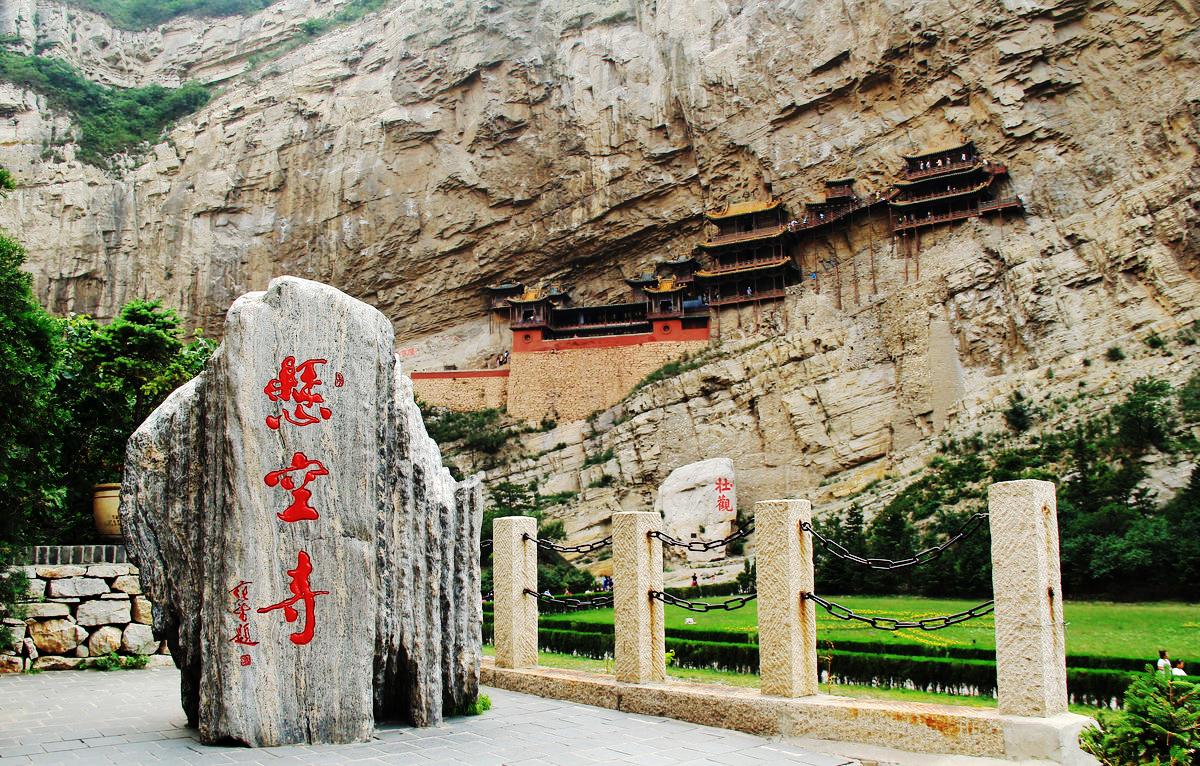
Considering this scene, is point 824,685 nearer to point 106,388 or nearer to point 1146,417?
point 106,388

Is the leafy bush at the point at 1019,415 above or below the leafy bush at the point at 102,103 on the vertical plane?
below

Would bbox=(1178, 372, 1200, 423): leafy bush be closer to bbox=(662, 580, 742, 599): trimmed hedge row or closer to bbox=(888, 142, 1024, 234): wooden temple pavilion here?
bbox=(888, 142, 1024, 234): wooden temple pavilion

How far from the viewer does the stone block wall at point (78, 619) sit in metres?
8.84

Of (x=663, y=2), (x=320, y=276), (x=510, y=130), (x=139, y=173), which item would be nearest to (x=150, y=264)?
(x=139, y=173)

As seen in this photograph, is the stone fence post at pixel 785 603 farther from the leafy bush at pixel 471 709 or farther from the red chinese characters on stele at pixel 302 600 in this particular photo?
the red chinese characters on stele at pixel 302 600

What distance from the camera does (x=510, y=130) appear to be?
3300cm

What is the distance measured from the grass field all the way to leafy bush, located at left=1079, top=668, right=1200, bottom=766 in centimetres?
425

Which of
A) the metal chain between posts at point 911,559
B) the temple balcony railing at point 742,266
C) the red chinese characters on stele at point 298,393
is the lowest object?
the metal chain between posts at point 911,559

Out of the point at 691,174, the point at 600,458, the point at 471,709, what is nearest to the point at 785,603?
the point at 471,709

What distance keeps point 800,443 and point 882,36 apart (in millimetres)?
13311

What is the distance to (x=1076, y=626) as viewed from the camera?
11.1m

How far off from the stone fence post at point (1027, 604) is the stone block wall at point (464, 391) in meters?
26.8

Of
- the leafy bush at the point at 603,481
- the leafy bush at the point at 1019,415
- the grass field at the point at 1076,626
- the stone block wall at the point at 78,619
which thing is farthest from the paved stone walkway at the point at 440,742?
the leafy bush at the point at 603,481

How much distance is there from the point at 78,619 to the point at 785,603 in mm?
7868
